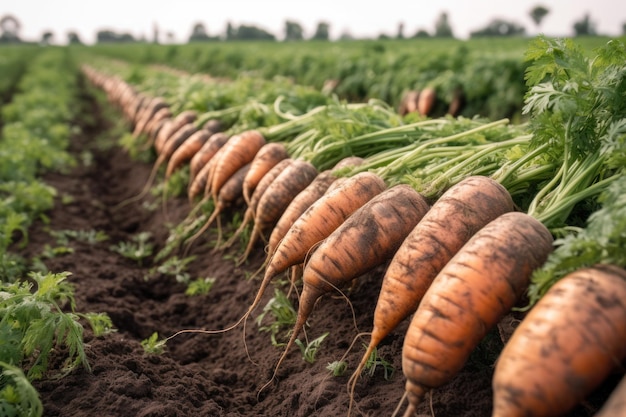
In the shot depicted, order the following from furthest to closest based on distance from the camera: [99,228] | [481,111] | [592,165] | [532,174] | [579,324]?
[481,111] < [99,228] < [532,174] < [592,165] < [579,324]

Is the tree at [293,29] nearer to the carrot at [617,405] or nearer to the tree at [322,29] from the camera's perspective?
the tree at [322,29]

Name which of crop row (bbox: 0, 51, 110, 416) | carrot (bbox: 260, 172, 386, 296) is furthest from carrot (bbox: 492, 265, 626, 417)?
crop row (bbox: 0, 51, 110, 416)

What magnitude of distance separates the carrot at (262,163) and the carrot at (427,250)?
212 centimetres

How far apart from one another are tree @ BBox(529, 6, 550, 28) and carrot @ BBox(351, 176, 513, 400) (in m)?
110

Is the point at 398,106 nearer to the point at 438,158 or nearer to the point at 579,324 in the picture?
the point at 438,158

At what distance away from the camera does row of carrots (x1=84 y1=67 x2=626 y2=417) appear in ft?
5.55

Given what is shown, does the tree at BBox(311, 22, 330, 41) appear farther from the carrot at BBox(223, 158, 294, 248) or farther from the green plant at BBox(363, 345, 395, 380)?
the green plant at BBox(363, 345, 395, 380)

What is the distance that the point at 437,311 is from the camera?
2088 mm

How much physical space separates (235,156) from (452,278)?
123 inches

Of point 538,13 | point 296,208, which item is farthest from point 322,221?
point 538,13

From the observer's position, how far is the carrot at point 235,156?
484 centimetres

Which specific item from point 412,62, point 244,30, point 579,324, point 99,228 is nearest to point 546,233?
point 579,324

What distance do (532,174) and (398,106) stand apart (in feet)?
30.6

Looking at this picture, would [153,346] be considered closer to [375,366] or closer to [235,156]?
[375,366]
